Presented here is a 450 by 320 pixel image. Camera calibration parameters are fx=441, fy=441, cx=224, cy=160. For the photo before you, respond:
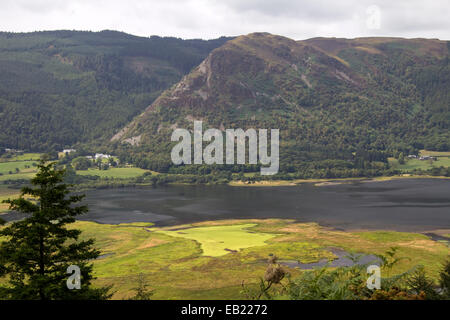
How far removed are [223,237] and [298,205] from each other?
51.9m

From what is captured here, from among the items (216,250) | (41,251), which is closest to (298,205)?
(216,250)

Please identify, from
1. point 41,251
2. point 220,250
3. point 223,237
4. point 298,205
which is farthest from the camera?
point 298,205

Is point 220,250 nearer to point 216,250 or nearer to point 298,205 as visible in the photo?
point 216,250

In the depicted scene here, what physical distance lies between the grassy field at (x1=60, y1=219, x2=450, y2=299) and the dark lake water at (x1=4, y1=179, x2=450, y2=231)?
35.8ft

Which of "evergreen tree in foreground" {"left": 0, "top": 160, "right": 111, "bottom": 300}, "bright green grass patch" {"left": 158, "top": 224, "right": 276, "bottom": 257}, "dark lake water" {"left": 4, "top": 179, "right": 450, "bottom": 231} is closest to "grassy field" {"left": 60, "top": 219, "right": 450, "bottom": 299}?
"bright green grass patch" {"left": 158, "top": 224, "right": 276, "bottom": 257}

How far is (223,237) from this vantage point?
102562 mm

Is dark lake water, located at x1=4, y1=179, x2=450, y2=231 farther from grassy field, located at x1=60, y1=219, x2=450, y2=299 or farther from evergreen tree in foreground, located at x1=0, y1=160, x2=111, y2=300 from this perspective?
evergreen tree in foreground, located at x1=0, y1=160, x2=111, y2=300

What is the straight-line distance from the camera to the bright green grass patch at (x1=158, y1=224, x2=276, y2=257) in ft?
299

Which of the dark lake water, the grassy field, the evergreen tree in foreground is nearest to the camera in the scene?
the evergreen tree in foreground

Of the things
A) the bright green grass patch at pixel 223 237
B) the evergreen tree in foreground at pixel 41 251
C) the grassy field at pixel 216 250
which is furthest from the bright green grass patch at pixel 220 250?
the evergreen tree in foreground at pixel 41 251

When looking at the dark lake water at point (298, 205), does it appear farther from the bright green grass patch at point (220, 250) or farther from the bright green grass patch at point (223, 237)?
the bright green grass patch at point (223, 237)
